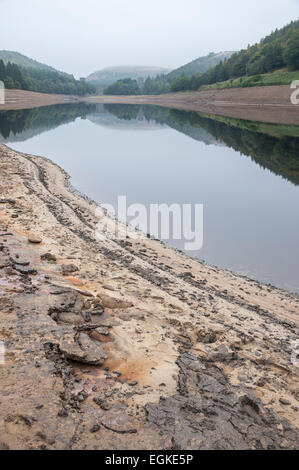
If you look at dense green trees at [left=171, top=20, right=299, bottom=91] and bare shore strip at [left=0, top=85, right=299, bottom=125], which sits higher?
dense green trees at [left=171, top=20, right=299, bottom=91]

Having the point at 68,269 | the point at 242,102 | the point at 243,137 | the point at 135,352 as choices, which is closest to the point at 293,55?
the point at 242,102

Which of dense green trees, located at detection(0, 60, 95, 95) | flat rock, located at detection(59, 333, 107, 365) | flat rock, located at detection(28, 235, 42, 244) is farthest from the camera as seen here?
dense green trees, located at detection(0, 60, 95, 95)

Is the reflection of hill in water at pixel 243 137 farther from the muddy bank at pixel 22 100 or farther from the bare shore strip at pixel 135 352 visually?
the muddy bank at pixel 22 100

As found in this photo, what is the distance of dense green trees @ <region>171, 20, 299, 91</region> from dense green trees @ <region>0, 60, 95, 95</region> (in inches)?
1753

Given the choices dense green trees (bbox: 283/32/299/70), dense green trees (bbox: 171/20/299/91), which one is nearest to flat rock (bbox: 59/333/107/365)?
dense green trees (bbox: 171/20/299/91)

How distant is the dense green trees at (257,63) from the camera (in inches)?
2687

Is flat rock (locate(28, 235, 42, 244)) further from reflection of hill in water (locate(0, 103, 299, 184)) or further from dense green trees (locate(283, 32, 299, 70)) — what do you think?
dense green trees (locate(283, 32, 299, 70))

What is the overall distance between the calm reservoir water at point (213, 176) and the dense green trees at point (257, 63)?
40.3 m

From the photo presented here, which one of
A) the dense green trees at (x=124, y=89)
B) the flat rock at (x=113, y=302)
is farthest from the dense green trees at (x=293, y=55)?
the dense green trees at (x=124, y=89)

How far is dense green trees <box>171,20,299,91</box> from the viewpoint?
68.2 m

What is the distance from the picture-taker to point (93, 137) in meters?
34.9

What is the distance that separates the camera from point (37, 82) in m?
116

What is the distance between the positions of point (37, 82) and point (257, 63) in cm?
7414

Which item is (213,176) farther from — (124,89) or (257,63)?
(124,89)
